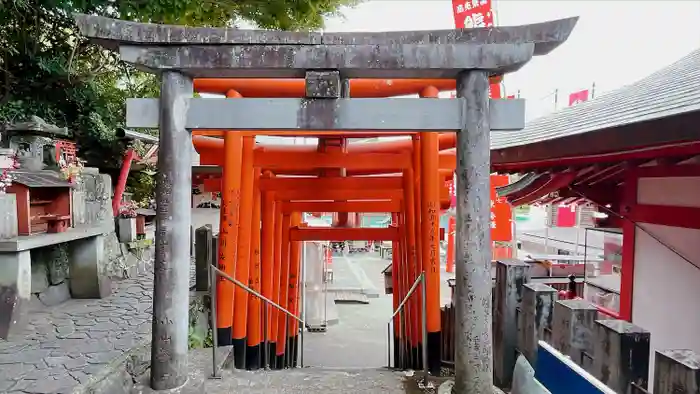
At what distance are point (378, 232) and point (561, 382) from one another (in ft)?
20.2

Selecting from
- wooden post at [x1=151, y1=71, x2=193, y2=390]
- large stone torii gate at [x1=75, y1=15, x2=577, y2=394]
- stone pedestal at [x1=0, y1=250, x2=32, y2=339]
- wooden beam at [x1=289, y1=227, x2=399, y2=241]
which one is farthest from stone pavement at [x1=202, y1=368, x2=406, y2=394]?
wooden beam at [x1=289, y1=227, x2=399, y2=241]

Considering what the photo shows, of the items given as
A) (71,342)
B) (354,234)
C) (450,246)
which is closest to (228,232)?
(71,342)

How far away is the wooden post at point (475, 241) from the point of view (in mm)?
3596

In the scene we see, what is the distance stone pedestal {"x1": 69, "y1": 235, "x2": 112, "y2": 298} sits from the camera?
25.2 ft

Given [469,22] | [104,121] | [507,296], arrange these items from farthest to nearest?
[104,121] < [469,22] < [507,296]

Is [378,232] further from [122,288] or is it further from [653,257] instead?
[122,288]

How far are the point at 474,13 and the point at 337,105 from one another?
7.76 meters

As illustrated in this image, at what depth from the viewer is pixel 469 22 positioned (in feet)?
32.7

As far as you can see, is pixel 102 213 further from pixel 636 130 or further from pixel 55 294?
pixel 636 130

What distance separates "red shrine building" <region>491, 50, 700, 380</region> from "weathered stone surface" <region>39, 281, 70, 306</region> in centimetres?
737

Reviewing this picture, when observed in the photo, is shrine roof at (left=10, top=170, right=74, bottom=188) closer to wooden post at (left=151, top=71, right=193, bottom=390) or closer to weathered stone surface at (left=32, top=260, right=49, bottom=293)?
weathered stone surface at (left=32, top=260, right=49, bottom=293)

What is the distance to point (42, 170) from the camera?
712 centimetres

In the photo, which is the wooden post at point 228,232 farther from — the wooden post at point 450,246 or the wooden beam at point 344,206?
the wooden post at point 450,246

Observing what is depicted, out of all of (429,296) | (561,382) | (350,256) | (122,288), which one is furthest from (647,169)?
(350,256)
